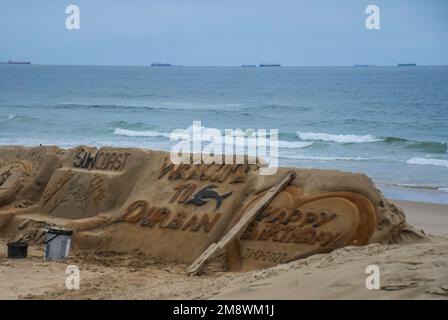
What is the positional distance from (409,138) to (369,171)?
992 cm

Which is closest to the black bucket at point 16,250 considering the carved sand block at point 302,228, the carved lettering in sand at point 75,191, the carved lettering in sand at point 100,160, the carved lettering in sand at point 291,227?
the carved lettering in sand at point 75,191

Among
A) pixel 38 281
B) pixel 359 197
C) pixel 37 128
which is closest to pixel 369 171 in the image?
pixel 359 197

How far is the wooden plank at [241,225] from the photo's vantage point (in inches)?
418

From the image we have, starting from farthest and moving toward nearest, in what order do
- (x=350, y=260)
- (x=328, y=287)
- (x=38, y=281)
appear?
(x=38, y=281), (x=350, y=260), (x=328, y=287)

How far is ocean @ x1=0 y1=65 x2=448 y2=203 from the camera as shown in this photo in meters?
26.5

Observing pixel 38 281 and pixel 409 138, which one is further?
pixel 409 138

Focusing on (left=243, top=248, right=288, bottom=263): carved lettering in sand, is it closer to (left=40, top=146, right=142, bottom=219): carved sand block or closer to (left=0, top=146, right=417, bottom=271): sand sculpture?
(left=0, top=146, right=417, bottom=271): sand sculpture

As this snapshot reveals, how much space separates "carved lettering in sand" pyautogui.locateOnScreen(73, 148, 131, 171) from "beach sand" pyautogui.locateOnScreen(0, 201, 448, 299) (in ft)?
6.04

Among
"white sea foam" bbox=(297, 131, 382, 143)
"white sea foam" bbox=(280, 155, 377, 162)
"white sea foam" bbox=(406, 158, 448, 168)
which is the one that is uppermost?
"white sea foam" bbox=(297, 131, 382, 143)

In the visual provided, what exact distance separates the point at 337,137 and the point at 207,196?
23398 mm

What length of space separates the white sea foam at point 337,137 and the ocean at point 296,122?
1.6 inches

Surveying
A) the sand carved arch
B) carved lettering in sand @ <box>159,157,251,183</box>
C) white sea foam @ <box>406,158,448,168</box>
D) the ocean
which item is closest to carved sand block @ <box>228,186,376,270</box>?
the sand carved arch
